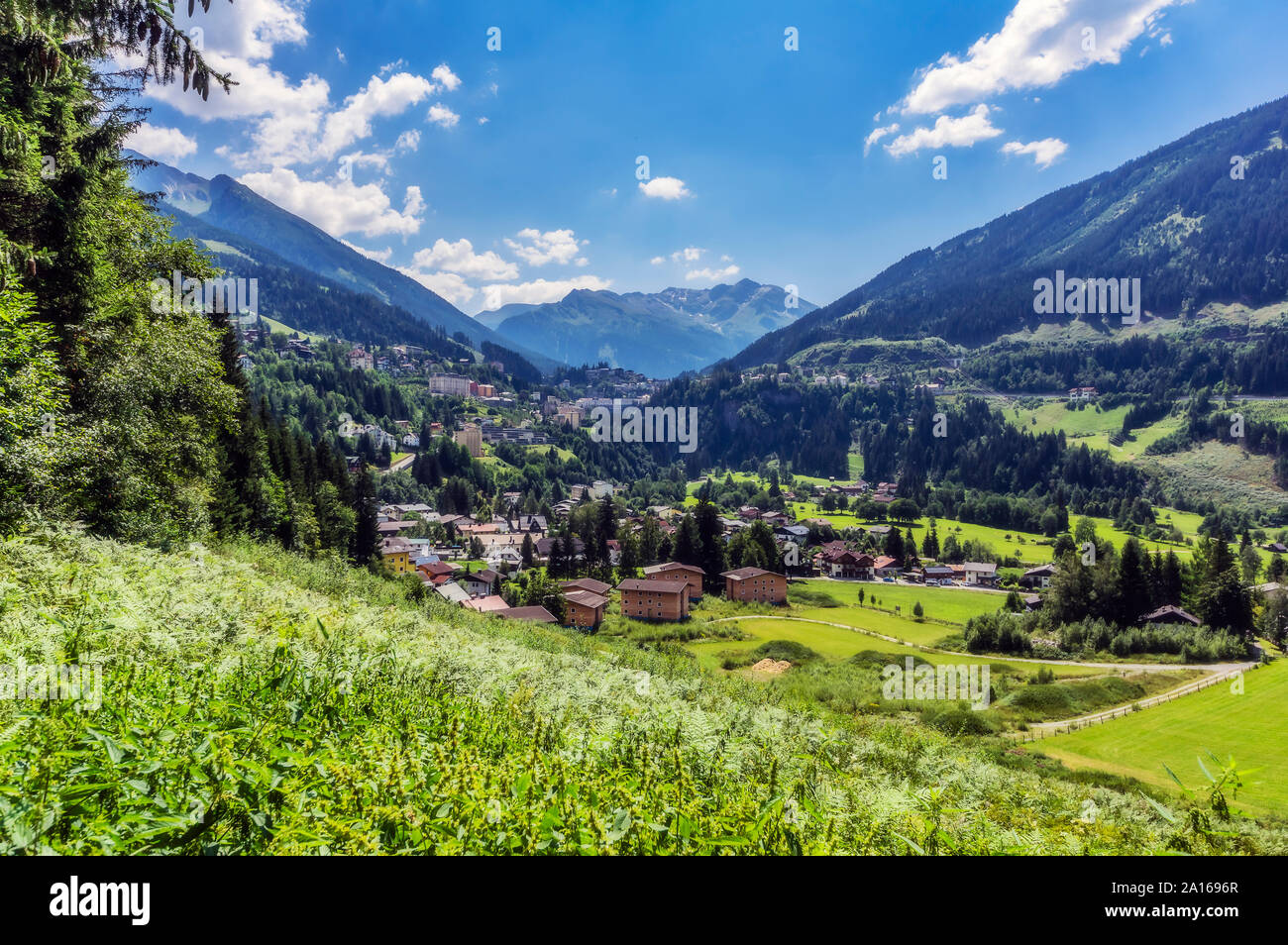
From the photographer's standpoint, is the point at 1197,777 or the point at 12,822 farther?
the point at 1197,777

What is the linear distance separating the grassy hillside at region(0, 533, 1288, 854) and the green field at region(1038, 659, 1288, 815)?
2586 centimetres

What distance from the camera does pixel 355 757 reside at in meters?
3.31

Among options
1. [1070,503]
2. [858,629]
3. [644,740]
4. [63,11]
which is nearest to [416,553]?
[858,629]

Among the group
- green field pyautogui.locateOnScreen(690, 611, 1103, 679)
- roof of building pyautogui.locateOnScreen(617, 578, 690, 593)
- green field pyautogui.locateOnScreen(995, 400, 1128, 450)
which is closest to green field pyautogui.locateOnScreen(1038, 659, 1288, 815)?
green field pyautogui.locateOnScreen(690, 611, 1103, 679)

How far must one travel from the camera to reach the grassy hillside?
251 centimetres

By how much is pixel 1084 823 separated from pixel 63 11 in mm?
19602

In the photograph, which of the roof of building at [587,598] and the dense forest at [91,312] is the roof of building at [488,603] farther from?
the dense forest at [91,312]

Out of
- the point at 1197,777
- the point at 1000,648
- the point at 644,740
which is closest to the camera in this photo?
the point at 644,740

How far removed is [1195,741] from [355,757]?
1603 inches

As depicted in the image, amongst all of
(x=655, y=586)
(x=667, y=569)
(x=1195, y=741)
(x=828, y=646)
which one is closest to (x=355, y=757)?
(x=1195, y=741)

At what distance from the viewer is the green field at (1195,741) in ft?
81.6

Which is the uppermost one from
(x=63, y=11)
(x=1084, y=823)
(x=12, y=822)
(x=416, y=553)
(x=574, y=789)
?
(x=63, y=11)

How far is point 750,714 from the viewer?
29.5 ft
